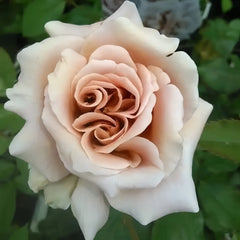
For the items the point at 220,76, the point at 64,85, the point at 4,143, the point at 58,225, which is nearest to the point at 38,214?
the point at 58,225

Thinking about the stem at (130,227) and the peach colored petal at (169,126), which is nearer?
the peach colored petal at (169,126)

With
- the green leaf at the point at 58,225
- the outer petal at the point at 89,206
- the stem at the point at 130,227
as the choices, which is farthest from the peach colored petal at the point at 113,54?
the green leaf at the point at 58,225

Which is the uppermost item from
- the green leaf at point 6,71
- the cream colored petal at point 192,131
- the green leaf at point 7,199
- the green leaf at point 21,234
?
the cream colored petal at point 192,131

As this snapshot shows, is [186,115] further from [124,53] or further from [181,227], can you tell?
[181,227]

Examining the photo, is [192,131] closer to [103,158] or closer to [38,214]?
[103,158]

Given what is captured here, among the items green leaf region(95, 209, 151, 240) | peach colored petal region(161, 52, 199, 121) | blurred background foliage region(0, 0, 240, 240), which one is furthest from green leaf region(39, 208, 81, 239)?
peach colored petal region(161, 52, 199, 121)

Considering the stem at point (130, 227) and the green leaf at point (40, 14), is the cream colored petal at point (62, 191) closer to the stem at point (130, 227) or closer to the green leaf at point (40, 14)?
the stem at point (130, 227)

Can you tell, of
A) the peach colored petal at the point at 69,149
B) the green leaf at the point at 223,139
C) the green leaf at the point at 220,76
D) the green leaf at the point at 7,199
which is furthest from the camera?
the green leaf at the point at 220,76

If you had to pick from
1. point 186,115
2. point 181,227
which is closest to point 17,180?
point 181,227
